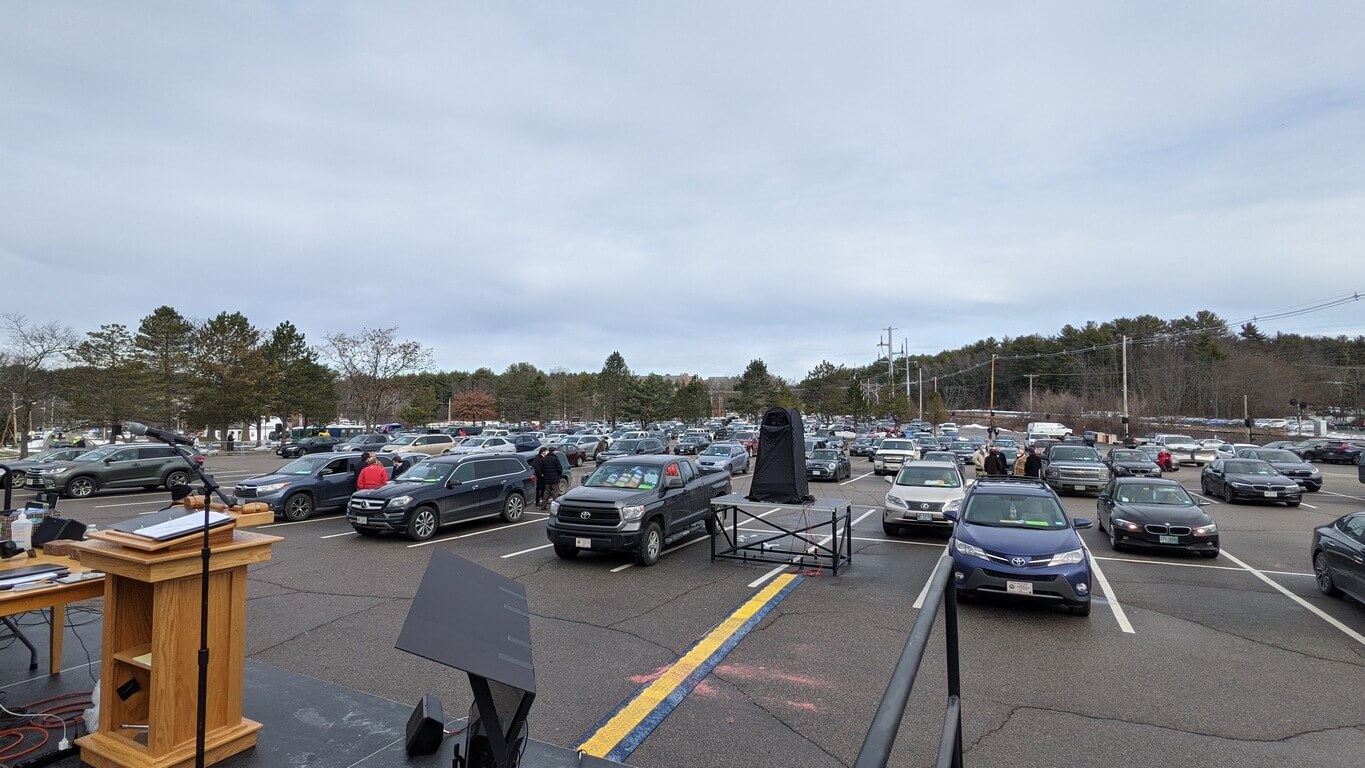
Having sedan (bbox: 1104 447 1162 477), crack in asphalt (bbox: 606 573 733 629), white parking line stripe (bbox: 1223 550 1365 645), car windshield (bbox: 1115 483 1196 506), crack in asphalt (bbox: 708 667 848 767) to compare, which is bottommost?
white parking line stripe (bbox: 1223 550 1365 645)

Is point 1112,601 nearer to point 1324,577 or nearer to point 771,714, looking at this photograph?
point 1324,577

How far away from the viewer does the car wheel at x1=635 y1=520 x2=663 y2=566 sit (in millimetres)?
10367

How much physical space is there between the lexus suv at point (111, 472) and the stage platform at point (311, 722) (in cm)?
1744

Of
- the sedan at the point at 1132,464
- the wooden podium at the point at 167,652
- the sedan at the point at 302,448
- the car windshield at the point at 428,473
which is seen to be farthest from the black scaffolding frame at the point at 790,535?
the sedan at the point at 302,448

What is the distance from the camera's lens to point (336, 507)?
1647cm

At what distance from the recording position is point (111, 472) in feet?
65.0

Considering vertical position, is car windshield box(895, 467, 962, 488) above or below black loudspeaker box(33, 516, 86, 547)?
below

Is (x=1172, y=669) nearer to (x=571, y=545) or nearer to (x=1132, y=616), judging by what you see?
(x=1132, y=616)

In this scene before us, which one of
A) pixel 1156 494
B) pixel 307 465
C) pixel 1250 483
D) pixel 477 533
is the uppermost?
pixel 307 465

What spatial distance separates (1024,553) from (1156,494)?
7003 mm

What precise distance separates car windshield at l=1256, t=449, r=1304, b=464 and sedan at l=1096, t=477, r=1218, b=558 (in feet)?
58.9

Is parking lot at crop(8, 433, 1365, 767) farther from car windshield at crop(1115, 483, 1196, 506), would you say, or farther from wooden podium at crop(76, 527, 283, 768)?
car windshield at crop(1115, 483, 1196, 506)

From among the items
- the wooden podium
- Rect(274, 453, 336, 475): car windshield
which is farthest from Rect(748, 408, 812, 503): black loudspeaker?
Rect(274, 453, 336, 475): car windshield

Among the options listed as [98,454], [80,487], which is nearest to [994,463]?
[80,487]
